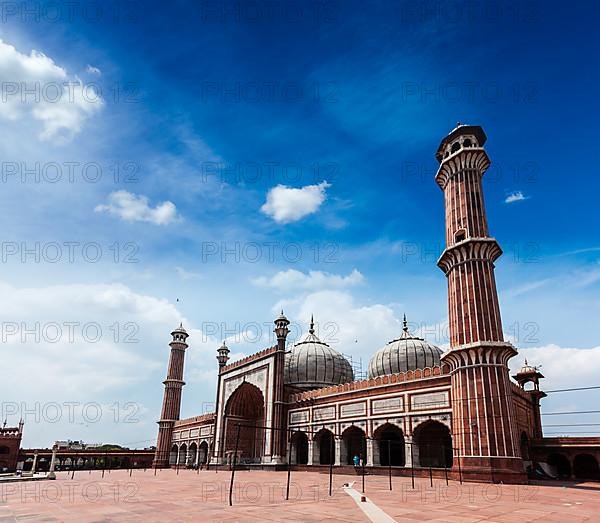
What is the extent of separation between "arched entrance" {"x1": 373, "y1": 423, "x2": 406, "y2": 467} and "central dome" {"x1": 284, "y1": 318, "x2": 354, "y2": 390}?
11.9 m

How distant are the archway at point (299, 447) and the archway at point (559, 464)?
58.2 ft

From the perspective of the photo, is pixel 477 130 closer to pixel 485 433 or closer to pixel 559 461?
pixel 485 433

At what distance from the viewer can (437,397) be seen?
2688 centimetres

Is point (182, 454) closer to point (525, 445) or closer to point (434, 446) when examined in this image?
point (434, 446)

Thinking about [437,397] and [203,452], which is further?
[203,452]

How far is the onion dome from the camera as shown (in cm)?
3788

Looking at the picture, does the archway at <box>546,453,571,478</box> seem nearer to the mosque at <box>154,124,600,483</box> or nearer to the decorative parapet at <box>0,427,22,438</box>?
the mosque at <box>154,124,600,483</box>

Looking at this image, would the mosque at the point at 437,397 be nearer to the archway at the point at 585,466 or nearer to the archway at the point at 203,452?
the archway at the point at 585,466

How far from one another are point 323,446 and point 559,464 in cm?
1746

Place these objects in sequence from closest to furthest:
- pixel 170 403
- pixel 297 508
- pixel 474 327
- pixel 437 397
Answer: pixel 297 508
pixel 474 327
pixel 437 397
pixel 170 403

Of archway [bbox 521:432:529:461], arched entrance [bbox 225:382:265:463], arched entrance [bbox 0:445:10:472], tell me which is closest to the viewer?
archway [bbox 521:432:529:461]

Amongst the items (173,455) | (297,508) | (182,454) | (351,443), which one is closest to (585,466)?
(351,443)

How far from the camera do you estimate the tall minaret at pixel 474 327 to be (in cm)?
2194

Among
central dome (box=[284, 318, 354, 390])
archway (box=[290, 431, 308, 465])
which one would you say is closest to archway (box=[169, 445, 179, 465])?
central dome (box=[284, 318, 354, 390])
